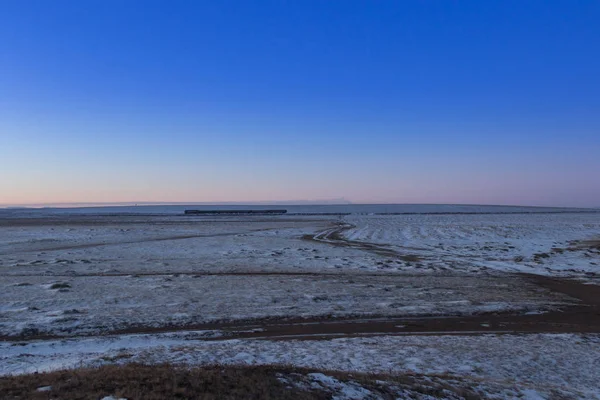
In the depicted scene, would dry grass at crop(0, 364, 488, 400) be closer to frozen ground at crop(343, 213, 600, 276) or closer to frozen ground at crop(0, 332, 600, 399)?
frozen ground at crop(0, 332, 600, 399)

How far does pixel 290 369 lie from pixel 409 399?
6.10 feet

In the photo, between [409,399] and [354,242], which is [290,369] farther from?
[354,242]

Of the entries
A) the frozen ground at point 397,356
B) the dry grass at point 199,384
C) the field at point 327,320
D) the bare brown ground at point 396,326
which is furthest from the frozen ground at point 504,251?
the dry grass at point 199,384

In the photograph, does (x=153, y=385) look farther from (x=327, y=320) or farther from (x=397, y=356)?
(x=327, y=320)

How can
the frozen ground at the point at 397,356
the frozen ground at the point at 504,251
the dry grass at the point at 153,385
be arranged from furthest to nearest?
the frozen ground at the point at 504,251
the frozen ground at the point at 397,356
the dry grass at the point at 153,385

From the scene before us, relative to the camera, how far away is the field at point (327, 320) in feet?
22.9

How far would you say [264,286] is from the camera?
14.8 m

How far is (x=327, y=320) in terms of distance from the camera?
1063 cm

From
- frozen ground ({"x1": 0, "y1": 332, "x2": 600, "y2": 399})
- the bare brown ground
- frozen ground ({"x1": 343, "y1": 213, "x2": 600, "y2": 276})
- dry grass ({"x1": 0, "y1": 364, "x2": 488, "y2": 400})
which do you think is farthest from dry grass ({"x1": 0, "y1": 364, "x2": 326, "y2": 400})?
frozen ground ({"x1": 343, "y1": 213, "x2": 600, "y2": 276})

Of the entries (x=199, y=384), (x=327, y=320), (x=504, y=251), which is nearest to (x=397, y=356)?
(x=327, y=320)

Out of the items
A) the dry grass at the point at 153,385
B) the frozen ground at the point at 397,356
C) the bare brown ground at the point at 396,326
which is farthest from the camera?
the bare brown ground at the point at 396,326

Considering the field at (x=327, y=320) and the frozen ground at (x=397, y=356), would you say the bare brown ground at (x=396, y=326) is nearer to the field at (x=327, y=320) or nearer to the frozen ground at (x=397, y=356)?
the field at (x=327, y=320)

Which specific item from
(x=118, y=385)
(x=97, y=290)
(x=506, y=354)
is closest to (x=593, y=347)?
(x=506, y=354)

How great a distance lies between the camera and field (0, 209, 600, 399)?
22.9 feet
